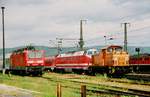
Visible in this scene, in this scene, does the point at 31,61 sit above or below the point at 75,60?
above

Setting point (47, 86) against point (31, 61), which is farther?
point (31, 61)

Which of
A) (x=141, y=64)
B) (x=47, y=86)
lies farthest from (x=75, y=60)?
(x=47, y=86)

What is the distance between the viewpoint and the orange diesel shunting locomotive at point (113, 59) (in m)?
41.7

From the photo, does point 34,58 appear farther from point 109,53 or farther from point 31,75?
point 109,53

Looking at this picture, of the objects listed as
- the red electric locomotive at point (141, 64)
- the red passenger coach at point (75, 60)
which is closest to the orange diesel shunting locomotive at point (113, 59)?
the red passenger coach at point (75, 60)

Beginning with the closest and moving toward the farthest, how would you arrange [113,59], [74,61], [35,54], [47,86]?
[47,86]
[113,59]
[35,54]
[74,61]

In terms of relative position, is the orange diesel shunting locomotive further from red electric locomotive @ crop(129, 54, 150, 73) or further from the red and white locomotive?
red electric locomotive @ crop(129, 54, 150, 73)

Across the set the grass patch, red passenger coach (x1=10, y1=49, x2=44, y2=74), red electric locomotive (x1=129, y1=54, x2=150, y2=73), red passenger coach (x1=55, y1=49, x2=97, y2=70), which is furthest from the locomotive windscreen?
red electric locomotive (x1=129, y1=54, x2=150, y2=73)

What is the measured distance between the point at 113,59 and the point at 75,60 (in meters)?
13.8

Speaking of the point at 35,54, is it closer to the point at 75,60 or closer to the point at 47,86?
the point at 75,60

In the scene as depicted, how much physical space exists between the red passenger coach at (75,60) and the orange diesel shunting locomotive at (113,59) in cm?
553

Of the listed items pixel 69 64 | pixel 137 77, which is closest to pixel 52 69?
pixel 69 64

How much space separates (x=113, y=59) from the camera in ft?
137

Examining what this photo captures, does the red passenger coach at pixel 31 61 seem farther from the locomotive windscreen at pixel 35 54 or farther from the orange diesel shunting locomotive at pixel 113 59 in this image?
the orange diesel shunting locomotive at pixel 113 59
